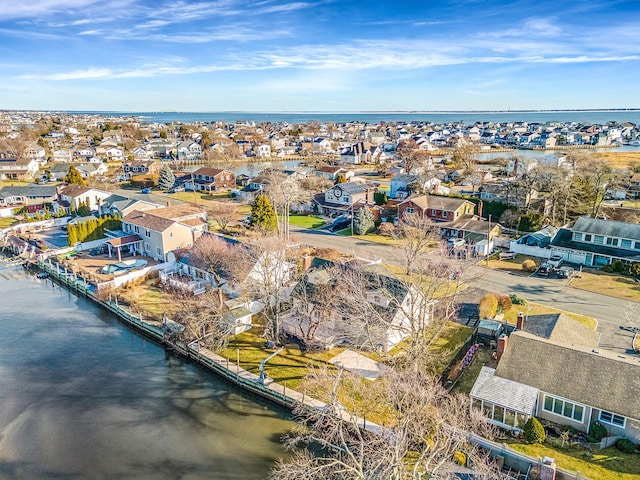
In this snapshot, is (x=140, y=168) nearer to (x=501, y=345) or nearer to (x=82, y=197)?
(x=82, y=197)

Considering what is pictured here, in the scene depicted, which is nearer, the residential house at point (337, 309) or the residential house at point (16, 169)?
the residential house at point (337, 309)

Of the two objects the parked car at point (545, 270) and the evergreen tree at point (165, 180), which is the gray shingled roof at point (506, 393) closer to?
the parked car at point (545, 270)

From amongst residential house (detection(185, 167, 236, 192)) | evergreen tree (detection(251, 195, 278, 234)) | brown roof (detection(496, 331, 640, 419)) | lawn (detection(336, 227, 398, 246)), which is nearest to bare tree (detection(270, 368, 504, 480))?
brown roof (detection(496, 331, 640, 419))

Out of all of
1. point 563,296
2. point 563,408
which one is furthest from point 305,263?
point 563,408

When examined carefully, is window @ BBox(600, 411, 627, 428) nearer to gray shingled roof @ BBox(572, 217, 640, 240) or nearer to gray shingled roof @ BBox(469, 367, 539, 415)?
gray shingled roof @ BBox(469, 367, 539, 415)

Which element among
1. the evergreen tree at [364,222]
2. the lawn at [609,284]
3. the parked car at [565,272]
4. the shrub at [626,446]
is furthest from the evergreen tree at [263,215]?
the shrub at [626,446]

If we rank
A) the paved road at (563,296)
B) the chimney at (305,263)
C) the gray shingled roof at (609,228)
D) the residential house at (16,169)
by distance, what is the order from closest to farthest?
the paved road at (563,296)
the chimney at (305,263)
the gray shingled roof at (609,228)
the residential house at (16,169)
